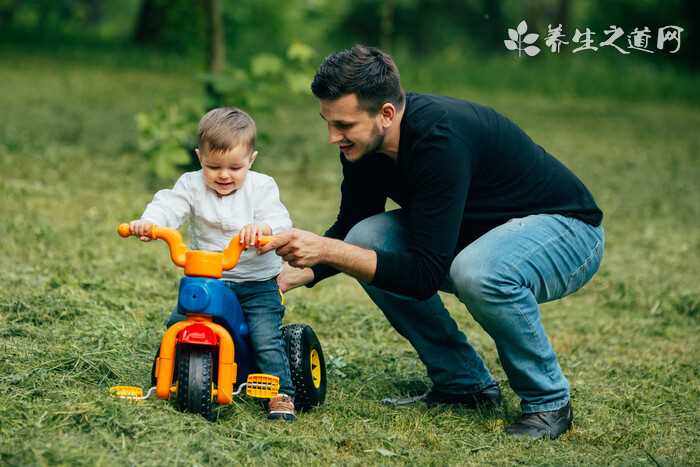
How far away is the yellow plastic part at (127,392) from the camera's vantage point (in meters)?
3.49

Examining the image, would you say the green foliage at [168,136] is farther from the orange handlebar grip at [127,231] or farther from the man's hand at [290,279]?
the orange handlebar grip at [127,231]

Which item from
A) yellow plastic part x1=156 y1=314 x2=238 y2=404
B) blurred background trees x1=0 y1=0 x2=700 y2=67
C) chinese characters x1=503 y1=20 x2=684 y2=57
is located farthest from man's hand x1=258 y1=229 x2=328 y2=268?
blurred background trees x1=0 y1=0 x2=700 y2=67

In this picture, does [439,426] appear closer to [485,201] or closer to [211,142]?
[485,201]

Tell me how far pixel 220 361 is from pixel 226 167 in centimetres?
68

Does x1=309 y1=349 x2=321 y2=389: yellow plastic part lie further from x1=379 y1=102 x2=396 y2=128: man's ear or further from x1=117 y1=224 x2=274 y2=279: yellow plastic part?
x1=379 y1=102 x2=396 y2=128: man's ear

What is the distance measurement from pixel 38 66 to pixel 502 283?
15.2m

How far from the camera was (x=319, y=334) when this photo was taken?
195 inches

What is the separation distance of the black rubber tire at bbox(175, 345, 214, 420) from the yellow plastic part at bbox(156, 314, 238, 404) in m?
0.05

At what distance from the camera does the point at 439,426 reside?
3.82 m

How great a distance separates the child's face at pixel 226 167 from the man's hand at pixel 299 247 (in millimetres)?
342

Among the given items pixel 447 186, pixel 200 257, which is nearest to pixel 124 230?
pixel 200 257

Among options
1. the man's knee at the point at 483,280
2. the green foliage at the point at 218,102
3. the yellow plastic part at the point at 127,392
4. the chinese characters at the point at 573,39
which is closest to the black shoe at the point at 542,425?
the man's knee at the point at 483,280

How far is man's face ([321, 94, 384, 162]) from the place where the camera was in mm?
3502

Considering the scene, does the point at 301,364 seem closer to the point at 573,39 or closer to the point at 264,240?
the point at 264,240
